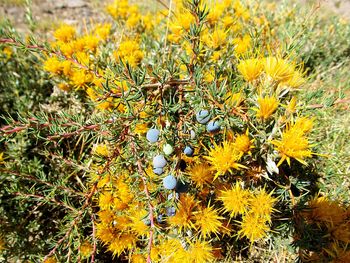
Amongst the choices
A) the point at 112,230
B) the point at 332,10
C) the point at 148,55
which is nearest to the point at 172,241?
the point at 112,230

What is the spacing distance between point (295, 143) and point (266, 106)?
0.62 feet

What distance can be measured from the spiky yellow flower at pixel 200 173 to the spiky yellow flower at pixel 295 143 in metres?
0.32

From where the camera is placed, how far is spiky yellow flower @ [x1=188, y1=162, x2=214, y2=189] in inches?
53.9

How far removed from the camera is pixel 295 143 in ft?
3.93

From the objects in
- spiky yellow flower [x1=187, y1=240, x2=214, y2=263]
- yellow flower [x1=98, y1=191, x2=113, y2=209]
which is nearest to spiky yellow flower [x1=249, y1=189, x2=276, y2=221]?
spiky yellow flower [x1=187, y1=240, x2=214, y2=263]

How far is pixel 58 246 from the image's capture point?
5.43 feet

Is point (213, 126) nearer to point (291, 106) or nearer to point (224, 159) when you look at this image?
point (224, 159)

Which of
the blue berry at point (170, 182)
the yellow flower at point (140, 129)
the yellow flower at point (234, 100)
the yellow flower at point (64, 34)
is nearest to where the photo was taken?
the blue berry at point (170, 182)

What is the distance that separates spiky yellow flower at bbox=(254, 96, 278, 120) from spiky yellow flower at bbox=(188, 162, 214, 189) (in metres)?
0.34

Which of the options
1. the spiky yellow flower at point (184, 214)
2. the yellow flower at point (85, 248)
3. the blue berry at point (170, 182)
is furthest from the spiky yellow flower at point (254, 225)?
the yellow flower at point (85, 248)

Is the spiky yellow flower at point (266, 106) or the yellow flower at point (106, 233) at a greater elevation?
the spiky yellow flower at point (266, 106)

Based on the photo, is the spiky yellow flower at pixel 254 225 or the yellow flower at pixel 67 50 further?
the yellow flower at pixel 67 50

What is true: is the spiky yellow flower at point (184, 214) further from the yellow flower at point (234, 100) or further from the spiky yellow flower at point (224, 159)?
the yellow flower at point (234, 100)

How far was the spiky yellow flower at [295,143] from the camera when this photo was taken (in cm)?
120
